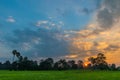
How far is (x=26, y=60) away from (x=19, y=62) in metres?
5.44

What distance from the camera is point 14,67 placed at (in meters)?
195

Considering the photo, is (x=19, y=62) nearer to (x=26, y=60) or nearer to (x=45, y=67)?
(x=26, y=60)

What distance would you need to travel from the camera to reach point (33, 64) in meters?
189

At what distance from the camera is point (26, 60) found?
648ft

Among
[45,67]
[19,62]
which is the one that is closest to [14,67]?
[19,62]

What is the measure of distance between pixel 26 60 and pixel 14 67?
10.3m

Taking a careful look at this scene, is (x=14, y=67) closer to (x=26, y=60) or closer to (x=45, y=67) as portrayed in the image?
(x=26, y=60)

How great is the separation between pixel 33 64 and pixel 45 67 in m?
12.4

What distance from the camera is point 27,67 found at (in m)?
186

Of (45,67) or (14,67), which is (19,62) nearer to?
(14,67)

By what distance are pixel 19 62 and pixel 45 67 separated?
19996 millimetres

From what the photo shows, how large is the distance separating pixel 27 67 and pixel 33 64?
17.5 ft

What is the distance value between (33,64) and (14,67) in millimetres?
16069
